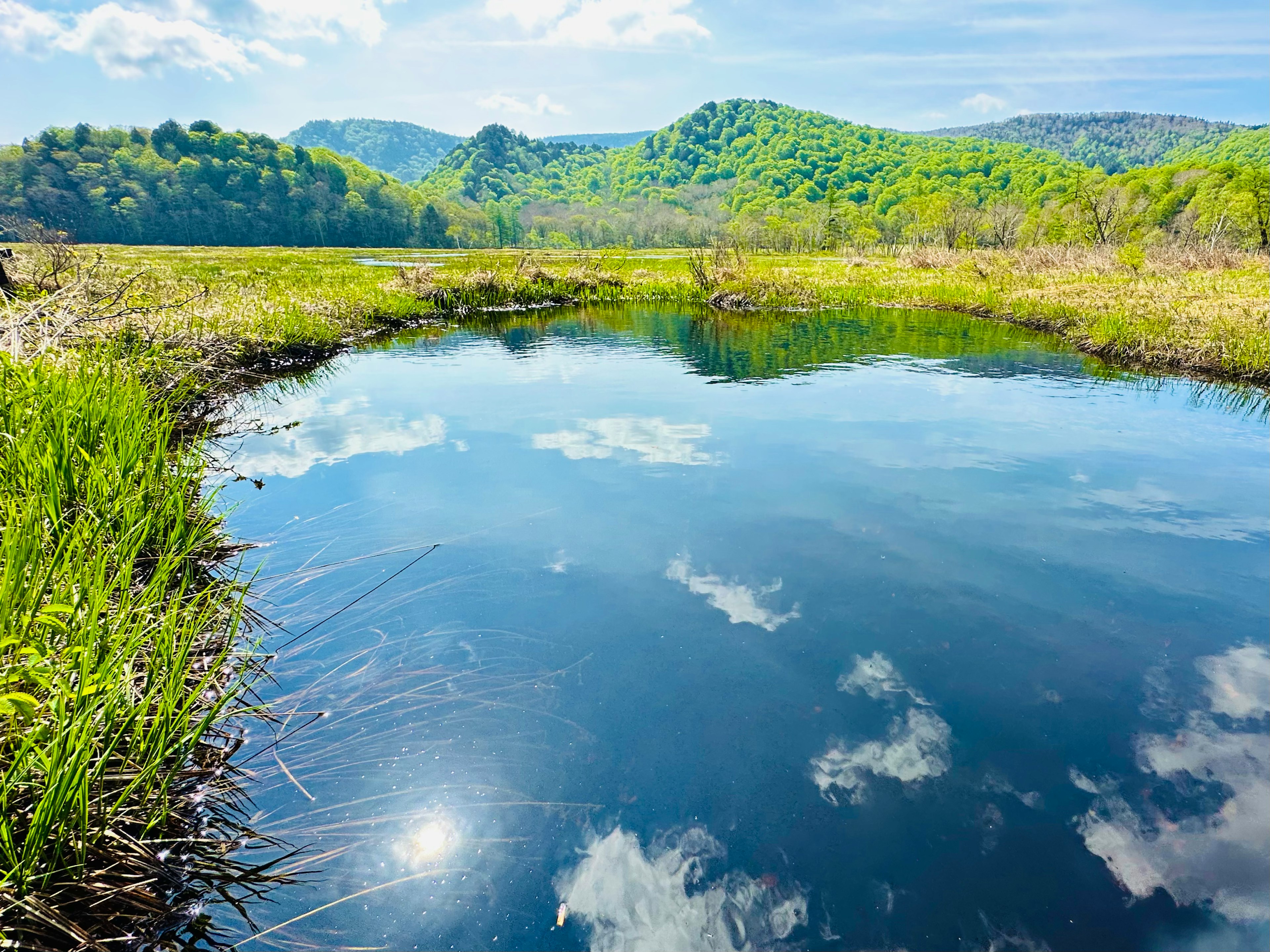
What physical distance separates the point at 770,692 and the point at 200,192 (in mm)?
156696

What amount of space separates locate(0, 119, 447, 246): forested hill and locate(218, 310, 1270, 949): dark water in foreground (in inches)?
5085

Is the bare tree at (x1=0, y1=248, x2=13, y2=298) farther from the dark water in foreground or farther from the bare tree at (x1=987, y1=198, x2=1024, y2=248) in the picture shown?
the bare tree at (x1=987, y1=198, x2=1024, y2=248)

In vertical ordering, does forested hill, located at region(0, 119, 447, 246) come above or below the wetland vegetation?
above

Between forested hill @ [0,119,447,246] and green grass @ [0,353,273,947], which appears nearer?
green grass @ [0,353,273,947]

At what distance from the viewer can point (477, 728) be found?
4.19m

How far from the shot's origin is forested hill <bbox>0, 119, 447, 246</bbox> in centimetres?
10744

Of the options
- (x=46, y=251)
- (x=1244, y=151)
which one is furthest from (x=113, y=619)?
(x=1244, y=151)

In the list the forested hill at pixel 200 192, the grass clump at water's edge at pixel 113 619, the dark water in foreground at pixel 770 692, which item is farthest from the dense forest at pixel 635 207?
the grass clump at water's edge at pixel 113 619

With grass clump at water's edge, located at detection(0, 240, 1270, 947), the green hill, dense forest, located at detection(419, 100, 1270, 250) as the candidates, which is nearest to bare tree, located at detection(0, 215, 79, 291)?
grass clump at water's edge, located at detection(0, 240, 1270, 947)

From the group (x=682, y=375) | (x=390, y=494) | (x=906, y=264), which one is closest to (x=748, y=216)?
(x=906, y=264)

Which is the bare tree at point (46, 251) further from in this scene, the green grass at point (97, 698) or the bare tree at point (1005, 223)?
the bare tree at point (1005, 223)

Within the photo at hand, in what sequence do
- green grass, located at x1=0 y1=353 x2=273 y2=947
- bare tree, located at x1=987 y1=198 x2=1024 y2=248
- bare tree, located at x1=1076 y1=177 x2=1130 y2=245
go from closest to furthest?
green grass, located at x1=0 y1=353 x2=273 y2=947
bare tree, located at x1=1076 y1=177 x2=1130 y2=245
bare tree, located at x1=987 y1=198 x2=1024 y2=248

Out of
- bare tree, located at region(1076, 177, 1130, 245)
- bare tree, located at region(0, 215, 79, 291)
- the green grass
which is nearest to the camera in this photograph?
the green grass

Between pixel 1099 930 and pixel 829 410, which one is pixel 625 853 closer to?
pixel 1099 930
